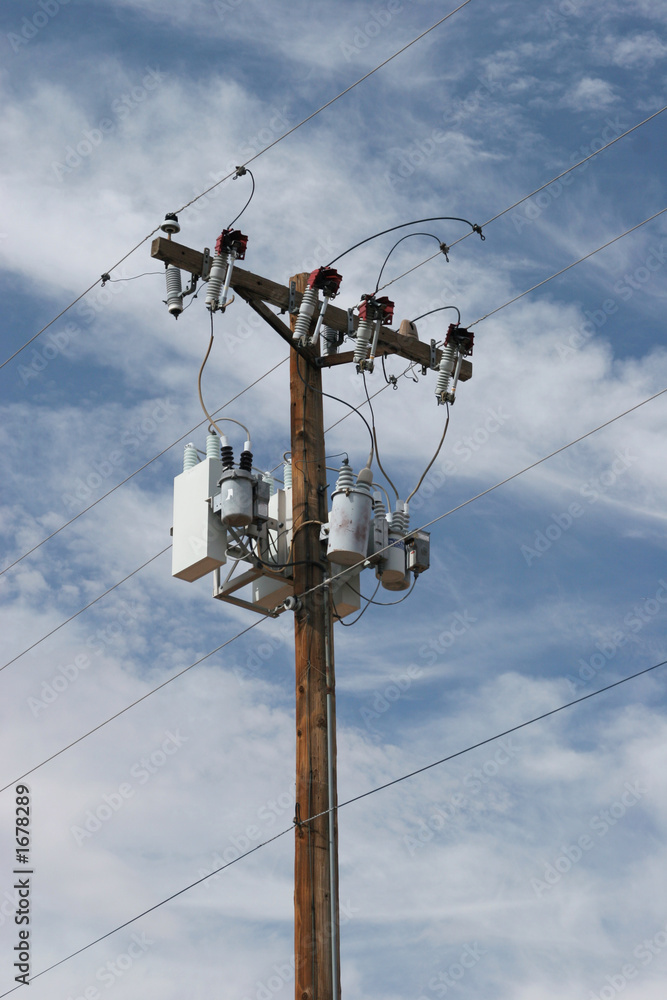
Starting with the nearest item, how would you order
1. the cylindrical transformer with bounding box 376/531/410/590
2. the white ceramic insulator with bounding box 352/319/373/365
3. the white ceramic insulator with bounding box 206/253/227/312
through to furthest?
the white ceramic insulator with bounding box 206/253/227/312 < the cylindrical transformer with bounding box 376/531/410/590 < the white ceramic insulator with bounding box 352/319/373/365

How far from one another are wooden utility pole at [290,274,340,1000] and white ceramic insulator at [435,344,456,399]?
109 centimetres

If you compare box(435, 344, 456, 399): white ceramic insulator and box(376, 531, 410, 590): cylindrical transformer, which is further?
box(435, 344, 456, 399): white ceramic insulator

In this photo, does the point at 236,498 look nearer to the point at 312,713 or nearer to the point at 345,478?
the point at 345,478

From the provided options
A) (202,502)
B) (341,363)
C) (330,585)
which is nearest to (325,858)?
(330,585)

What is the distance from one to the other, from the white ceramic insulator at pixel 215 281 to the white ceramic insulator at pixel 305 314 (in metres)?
0.69

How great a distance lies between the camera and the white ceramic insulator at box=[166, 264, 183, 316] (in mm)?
10891

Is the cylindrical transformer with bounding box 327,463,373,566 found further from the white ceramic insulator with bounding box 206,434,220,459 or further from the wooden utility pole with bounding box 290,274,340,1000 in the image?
the white ceramic insulator with bounding box 206,434,220,459

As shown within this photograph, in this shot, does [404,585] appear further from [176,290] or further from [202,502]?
[176,290]

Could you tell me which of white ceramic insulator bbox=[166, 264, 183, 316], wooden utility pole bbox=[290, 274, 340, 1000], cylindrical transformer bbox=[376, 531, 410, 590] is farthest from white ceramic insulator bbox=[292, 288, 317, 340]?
cylindrical transformer bbox=[376, 531, 410, 590]

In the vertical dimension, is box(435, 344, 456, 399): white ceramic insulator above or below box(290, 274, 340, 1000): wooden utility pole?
above

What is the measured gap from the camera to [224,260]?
1090cm

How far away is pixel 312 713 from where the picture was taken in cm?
1002

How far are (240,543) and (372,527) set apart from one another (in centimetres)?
104

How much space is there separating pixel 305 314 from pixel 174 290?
1.05 meters
